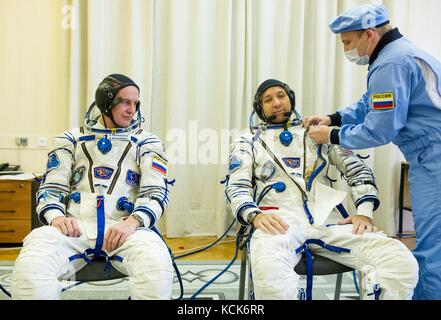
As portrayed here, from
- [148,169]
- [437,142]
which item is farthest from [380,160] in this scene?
[148,169]

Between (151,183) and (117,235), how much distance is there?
0.28 meters

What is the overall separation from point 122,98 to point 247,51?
203 cm

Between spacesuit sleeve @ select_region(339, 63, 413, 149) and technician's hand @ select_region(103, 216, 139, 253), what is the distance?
1.03 m

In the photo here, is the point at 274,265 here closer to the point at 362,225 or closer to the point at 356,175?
the point at 362,225

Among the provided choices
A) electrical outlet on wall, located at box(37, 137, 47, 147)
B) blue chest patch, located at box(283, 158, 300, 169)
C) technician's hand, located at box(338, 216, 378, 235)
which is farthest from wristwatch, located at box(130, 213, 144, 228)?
electrical outlet on wall, located at box(37, 137, 47, 147)

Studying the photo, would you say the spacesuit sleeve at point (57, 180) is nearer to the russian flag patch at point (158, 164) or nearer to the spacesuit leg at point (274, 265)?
the russian flag patch at point (158, 164)

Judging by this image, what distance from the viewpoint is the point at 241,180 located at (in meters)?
1.70

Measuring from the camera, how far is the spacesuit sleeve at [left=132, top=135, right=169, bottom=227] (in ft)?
4.96

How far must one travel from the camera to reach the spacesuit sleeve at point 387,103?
1.45 m

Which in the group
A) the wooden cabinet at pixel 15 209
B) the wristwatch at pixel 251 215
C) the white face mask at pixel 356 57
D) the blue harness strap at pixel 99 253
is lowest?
the wooden cabinet at pixel 15 209

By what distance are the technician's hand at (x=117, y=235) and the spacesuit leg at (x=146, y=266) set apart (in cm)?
2

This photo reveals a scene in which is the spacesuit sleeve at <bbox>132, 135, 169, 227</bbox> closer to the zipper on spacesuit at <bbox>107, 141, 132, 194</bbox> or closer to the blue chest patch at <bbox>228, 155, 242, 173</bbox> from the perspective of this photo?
the zipper on spacesuit at <bbox>107, 141, 132, 194</bbox>

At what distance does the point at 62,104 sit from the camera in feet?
11.1

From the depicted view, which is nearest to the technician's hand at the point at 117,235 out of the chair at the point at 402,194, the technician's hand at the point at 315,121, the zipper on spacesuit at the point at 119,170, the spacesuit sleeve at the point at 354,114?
the zipper on spacesuit at the point at 119,170
